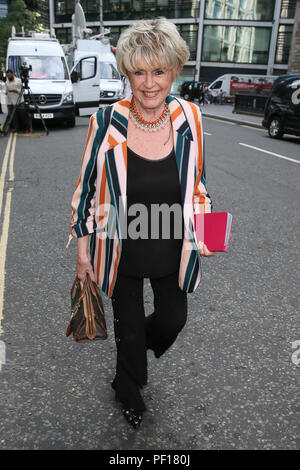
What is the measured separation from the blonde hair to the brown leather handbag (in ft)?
3.55

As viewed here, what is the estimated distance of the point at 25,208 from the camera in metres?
6.04

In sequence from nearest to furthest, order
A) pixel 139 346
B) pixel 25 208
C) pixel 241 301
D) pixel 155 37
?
pixel 155 37
pixel 139 346
pixel 241 301
pixel 25 208

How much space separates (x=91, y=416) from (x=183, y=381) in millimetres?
608

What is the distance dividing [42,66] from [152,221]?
13627 millimetres

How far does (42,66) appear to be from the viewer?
14172 mm

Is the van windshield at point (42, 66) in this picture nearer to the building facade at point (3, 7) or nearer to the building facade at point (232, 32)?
the building facade at point (232, 32)

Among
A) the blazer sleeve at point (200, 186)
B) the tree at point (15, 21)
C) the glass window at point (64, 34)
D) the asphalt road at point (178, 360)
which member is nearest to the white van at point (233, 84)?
the tree at point (15, 21)

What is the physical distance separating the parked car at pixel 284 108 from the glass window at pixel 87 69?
6.30 m

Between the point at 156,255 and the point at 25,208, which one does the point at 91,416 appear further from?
the point at 25,208

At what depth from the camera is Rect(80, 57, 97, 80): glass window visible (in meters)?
16.0

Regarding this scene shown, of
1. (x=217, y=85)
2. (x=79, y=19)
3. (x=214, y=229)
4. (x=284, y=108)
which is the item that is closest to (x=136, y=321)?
(x=214, y=229)

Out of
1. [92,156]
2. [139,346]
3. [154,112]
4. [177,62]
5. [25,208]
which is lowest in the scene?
[25,208]

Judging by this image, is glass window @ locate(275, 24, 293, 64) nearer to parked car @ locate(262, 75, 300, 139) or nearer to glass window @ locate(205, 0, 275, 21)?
glass window @ locate(205, 0, 275, 21)
